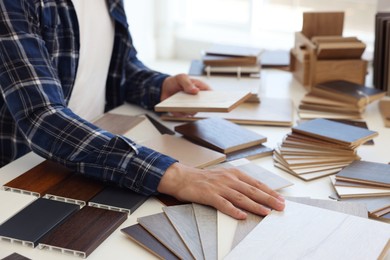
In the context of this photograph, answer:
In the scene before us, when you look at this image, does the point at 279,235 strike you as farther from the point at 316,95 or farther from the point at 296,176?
the point at 316,95

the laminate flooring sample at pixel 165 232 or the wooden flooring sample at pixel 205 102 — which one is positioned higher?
the wooden flooring sample at pixel 205 102

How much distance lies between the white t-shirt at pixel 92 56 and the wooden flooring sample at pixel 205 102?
270mm

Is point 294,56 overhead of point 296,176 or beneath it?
overhead

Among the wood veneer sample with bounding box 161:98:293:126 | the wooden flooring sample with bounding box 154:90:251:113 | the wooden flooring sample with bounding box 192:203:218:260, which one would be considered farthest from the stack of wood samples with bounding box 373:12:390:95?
the wooden flooring sample with bounding box 192:203:218:260

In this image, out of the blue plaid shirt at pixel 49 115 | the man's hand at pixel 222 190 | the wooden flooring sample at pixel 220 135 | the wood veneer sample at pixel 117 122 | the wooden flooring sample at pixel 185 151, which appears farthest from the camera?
the wood veneer sample at pixel 117 122

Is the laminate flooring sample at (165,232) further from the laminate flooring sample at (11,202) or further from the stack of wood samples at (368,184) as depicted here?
the stack of wood samples at (368,184)

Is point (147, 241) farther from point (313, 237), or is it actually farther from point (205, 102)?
point (205, 102)

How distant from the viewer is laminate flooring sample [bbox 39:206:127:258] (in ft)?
3.41

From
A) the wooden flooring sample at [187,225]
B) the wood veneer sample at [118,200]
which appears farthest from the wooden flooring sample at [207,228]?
the wood veneer sample at [118,200]

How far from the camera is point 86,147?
129 cm

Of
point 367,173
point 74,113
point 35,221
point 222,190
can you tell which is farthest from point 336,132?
point 35,221

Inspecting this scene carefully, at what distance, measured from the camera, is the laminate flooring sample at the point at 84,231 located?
3.41 feet

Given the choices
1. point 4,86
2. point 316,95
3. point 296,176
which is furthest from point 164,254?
point 316,95

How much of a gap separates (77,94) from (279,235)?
843 millimetres
